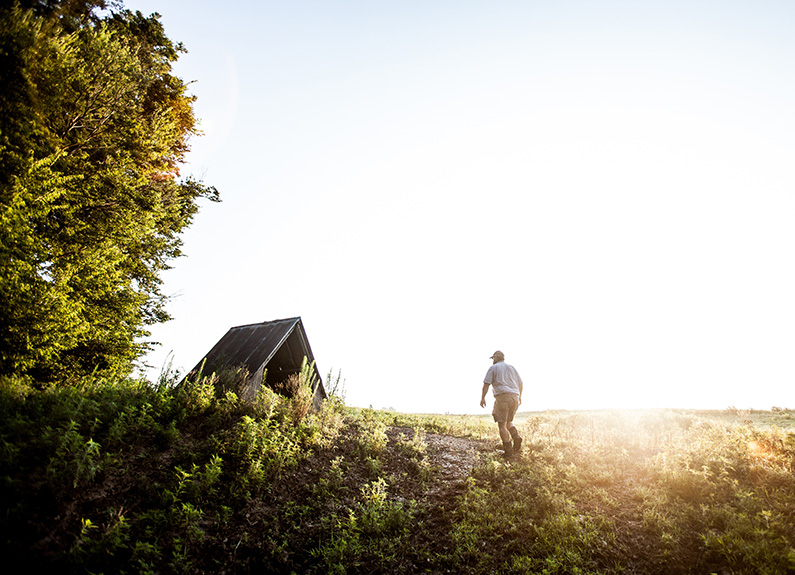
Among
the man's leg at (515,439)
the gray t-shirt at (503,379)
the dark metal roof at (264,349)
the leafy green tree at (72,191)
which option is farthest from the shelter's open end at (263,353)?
the man's leg at (515,439)

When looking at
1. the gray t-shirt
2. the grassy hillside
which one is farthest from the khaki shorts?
the grassy hillside

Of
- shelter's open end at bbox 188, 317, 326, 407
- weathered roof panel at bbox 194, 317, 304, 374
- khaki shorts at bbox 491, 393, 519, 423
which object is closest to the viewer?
khaki shorts at bbox 491, 393, 519, 423

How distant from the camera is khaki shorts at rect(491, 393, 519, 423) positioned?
8.76 m

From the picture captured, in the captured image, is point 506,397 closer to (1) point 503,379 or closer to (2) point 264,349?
(1) point 503,379

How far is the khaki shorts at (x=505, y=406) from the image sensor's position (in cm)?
876

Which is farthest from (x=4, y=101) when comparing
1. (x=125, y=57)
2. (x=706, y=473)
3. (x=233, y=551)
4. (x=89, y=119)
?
(x=706, y=473)

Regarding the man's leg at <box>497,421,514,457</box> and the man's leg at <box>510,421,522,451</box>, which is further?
the man's leg at <box>510,421,522,451</box>

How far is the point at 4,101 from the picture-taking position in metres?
5.94

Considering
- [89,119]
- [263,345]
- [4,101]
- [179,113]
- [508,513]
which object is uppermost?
[179,113]

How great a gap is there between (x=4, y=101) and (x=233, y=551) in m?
8.72

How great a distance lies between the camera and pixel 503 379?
355 inches

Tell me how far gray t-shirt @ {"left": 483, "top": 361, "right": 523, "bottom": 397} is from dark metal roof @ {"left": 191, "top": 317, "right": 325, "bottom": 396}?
5.95 metres

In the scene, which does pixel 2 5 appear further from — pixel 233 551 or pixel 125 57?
pixel 233 551

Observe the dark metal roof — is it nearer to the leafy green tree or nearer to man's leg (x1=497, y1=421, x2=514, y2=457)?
the leafy green tree
